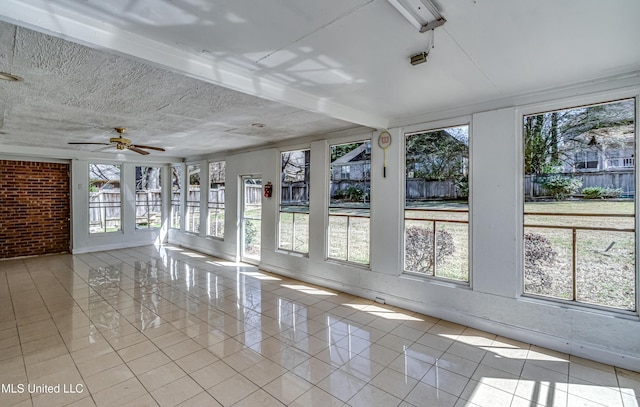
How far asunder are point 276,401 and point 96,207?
7651mm

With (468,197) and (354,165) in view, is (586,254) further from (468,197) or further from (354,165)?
(354,165)

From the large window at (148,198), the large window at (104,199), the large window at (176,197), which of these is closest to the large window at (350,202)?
the large window at (176,197)

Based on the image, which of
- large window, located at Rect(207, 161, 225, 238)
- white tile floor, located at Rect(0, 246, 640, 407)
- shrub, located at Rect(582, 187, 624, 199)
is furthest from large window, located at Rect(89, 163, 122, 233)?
shrub, located at Rect(582, 187, 624, 199)

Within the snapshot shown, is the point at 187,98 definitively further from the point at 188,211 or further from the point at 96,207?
the point at 96,207

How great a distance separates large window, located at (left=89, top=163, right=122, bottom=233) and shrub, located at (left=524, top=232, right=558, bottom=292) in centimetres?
883

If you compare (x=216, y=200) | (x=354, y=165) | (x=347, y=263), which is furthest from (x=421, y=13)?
(x=216, y=200)

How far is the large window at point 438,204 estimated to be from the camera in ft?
11.6

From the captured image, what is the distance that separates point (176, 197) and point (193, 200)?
99cm

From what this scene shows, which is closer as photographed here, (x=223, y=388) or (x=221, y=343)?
(x=223, y=388)

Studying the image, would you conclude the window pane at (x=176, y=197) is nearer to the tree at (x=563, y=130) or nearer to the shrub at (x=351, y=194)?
the shrub at (x=351, y=194)

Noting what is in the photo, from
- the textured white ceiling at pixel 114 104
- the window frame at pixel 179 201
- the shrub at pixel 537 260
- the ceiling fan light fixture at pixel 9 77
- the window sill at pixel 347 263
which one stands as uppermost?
the textured white ceiling at pixel 114 104

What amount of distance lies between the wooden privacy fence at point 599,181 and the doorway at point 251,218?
181 inches

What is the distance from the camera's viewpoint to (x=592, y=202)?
2799 mm

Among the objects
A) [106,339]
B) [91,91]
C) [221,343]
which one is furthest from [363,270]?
[91,91]
